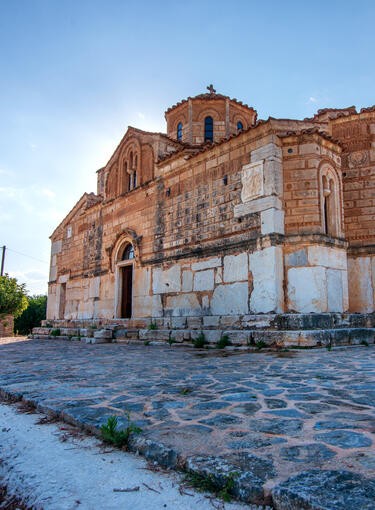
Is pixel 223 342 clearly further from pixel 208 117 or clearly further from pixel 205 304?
pixel 208 117

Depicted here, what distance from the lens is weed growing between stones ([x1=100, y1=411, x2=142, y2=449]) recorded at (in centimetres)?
221

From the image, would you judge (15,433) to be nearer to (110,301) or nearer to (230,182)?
(230,182)

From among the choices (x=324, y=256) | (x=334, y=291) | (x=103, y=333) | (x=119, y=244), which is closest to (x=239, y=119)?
(x=119, y=244)

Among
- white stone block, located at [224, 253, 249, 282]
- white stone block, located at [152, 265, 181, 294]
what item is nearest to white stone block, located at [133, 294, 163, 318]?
white stone block, located at [152, 265, 181, 294]

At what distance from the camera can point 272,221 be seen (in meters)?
8.20

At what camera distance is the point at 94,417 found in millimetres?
2646

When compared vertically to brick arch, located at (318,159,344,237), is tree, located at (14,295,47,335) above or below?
below

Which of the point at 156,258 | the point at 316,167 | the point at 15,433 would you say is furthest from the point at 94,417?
the point at 156,258

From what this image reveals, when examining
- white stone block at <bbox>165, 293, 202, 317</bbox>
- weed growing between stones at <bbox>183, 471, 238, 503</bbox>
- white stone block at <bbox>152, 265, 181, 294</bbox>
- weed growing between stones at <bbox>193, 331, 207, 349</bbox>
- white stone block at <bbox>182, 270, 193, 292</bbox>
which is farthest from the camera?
white stone block at <bbox>152, 265, 181, 294</bbox>

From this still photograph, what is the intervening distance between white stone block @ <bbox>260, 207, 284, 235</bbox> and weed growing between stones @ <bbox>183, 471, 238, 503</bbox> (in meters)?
6.83

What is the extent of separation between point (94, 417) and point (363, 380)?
2.86 meters

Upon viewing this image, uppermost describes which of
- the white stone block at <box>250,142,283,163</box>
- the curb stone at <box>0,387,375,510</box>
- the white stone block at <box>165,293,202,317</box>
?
the white stone block at <box>250,142,283,163</box>

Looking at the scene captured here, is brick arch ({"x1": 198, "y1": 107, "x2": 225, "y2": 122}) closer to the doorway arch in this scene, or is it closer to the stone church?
the stone church

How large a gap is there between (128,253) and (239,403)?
433 inches
